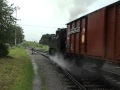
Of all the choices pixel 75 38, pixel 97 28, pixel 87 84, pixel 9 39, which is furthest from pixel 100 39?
pixel 9 39

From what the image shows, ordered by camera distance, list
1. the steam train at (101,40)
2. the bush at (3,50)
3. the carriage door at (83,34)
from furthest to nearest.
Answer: the bush at (3,50) → the carriage door at (83,34) → the steam train at (101,40)

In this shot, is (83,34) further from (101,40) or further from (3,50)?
(3,50)

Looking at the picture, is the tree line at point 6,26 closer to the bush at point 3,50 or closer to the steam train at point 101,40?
the bush at point 3,50

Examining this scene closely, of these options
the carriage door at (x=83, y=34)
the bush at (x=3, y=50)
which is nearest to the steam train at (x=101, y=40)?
the carriage door at (x=83, y=34)

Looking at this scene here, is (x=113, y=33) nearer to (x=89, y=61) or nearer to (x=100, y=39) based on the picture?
(x=100, y=39)

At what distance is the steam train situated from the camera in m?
12.1

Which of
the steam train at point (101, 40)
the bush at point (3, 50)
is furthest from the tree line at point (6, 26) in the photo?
the steam train at point (101, 40)

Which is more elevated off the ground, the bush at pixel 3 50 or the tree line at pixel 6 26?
the tree line at pixel 6 26

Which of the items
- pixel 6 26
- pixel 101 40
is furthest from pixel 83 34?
pixel 6 26

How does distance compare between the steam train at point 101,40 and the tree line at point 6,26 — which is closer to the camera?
the steam train at point 101,40

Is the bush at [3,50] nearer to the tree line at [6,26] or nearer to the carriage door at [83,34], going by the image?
the tree line at [6,26]

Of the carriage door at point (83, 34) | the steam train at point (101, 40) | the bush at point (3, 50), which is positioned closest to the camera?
the steam train at point (101, 40)

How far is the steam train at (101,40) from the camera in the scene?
39.5 feet

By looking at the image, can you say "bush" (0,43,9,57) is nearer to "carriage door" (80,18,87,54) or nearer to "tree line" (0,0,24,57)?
"tree line" (0,0,24,57)
